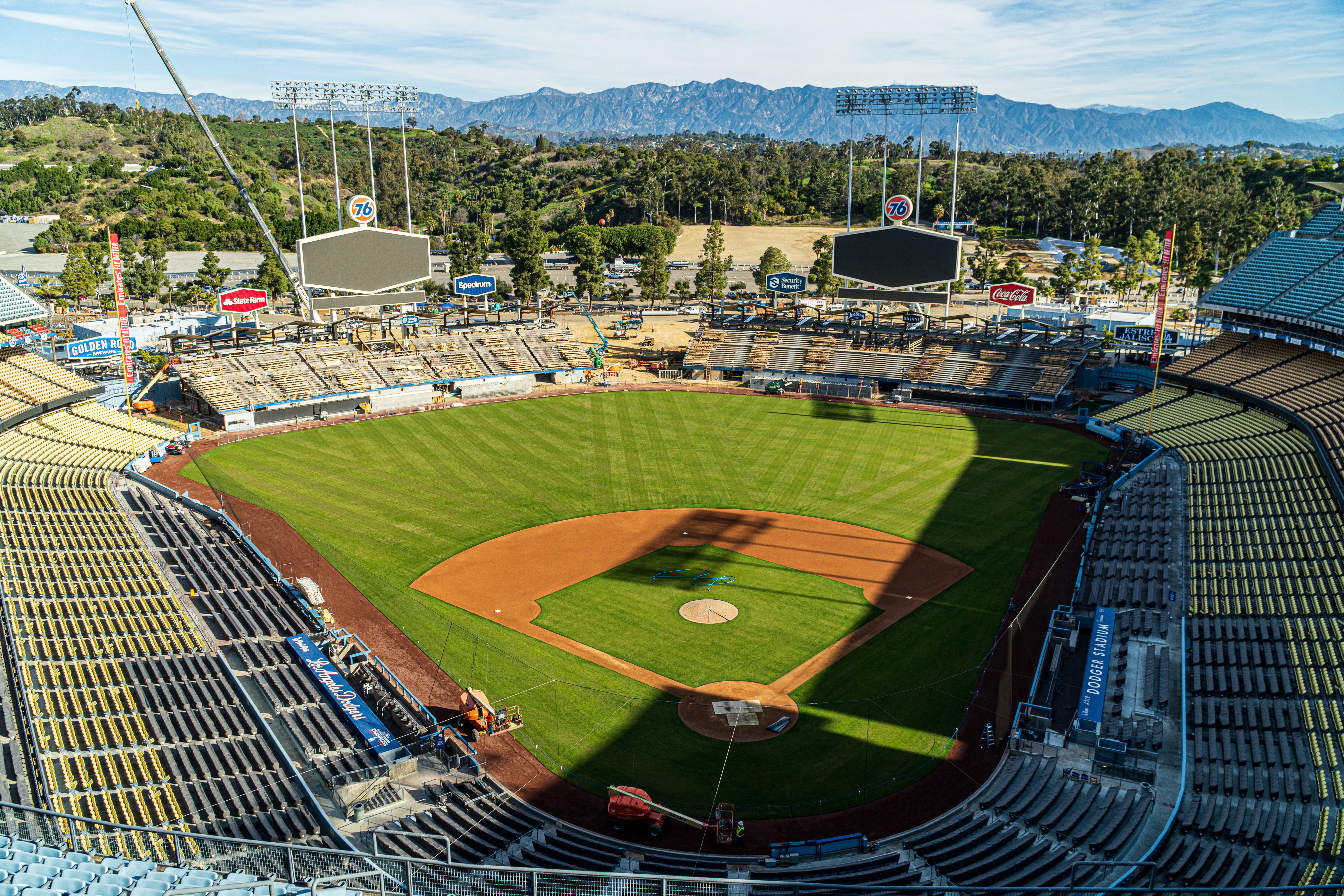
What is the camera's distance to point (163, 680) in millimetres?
26000

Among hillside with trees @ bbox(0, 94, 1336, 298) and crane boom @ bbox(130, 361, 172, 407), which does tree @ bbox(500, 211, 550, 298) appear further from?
crane boom @ bbox(130, 361, 172, 407)

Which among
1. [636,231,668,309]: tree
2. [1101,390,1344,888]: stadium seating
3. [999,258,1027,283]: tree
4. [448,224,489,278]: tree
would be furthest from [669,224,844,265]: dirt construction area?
[1101,390,1344,888]: stadium seating

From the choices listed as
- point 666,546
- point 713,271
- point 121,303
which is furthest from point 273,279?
point 666,546

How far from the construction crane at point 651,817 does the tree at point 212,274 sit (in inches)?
3766

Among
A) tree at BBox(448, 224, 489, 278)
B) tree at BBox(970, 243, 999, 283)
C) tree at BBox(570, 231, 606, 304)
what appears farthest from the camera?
tree at BBox(970, 243, 999, 283)

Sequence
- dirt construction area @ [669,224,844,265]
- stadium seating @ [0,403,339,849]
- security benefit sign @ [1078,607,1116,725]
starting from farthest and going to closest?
dirt construction area @ [669,224,844,265]
security benefit sign @ [1078,607,1116,725]
stadium seating @ [0,403,339,849]

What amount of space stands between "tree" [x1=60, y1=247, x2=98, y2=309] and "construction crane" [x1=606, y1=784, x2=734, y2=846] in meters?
94.3

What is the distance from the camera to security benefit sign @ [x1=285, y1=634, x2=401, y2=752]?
2539 centimetres

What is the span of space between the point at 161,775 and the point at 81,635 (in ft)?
28.1

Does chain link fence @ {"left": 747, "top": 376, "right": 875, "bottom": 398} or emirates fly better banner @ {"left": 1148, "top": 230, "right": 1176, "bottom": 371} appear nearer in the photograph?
emirates fly better banner @ {"left": 1148, "top": 230, "right": 1176, "bottom": 371}

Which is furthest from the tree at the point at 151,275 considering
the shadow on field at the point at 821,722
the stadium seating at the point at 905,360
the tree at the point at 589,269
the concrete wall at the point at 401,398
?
the shadow on field at the point at 821,722

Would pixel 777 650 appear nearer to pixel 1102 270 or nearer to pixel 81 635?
pixel 81 635

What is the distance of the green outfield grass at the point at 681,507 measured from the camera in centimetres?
2641

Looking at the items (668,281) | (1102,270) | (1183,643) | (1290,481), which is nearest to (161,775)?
(1183,643)
